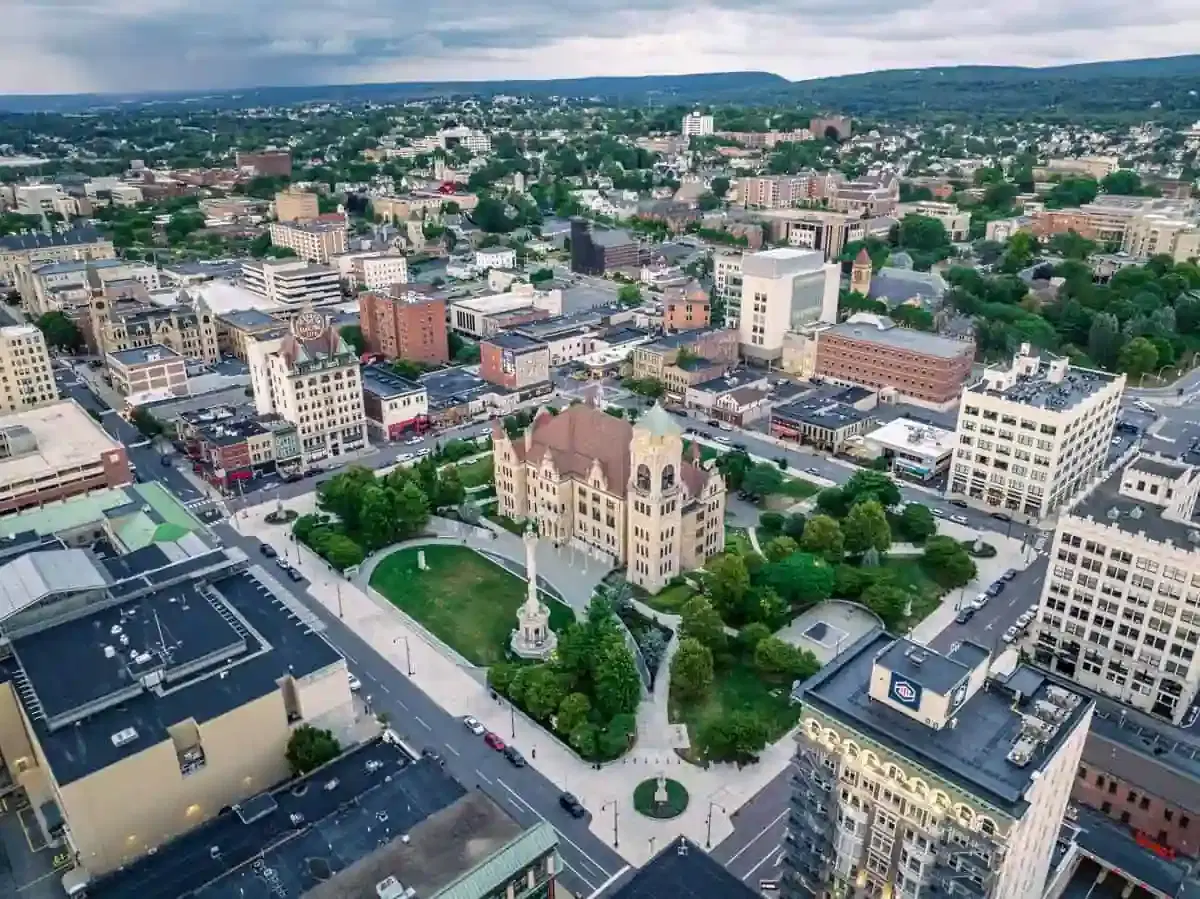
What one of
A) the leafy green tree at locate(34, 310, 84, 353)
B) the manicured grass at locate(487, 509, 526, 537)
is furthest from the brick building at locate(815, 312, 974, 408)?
the leafy green tree at locate(34, 310, 84, 353)

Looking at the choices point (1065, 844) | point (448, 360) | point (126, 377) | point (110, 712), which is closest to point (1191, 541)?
point (1065, 844)

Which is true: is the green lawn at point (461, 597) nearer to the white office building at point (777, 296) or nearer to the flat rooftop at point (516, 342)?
the flat rooftop at point (516, 342)

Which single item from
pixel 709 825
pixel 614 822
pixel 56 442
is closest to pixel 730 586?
pixel 709 825

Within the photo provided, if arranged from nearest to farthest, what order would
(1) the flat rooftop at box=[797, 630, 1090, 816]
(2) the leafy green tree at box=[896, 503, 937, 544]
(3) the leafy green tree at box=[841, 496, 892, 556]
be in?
(1) the flat rooftop at box=[797, 630, 1090, 816] → (3) the leafy green tree at box=[841, 496, 892, 556] → (2) the leafy green tree at box=[896, 503, 937, 544]

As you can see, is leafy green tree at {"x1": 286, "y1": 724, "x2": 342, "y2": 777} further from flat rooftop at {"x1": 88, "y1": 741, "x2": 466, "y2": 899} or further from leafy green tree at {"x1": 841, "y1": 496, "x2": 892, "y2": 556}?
leafy green tree at {"x1": 841, "y1": 496, "x2": 892, "y2": 556}

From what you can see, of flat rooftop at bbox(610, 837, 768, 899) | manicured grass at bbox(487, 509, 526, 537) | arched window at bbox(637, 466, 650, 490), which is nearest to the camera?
flat rooftop at bbox(610, 837, 768, 899)

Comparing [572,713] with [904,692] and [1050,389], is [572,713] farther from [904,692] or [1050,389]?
[1050,389]

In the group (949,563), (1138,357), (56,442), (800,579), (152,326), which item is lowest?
(949,563)
